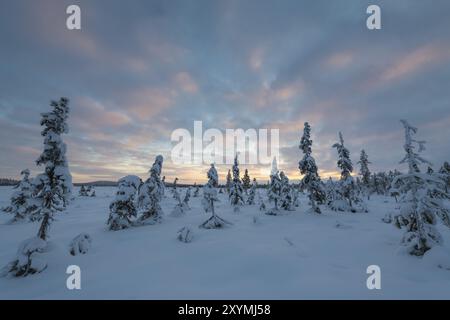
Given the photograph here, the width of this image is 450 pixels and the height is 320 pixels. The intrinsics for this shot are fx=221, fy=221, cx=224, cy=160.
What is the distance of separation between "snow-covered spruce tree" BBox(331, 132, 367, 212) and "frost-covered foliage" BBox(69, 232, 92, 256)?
3109 cm

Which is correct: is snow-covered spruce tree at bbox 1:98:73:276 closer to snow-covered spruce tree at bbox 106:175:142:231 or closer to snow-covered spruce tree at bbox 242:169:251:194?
snow-covered spruce tree at bbox 106:175:142:231

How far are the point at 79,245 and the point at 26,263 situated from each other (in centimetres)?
286

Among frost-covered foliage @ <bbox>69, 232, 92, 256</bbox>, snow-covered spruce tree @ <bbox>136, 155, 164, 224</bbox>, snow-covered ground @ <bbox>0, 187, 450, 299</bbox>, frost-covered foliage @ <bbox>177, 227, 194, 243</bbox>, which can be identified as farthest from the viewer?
snow-covered spruce tree @ <bbox>136, 155, 164, 224</bbox>

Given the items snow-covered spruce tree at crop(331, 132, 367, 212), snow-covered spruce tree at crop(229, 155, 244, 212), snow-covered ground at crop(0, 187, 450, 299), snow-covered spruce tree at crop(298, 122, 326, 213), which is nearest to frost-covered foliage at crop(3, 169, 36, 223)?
snow-covered ground at crop(0, 187, 450, 299)

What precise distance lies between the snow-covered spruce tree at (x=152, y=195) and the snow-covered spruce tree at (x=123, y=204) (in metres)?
1.43

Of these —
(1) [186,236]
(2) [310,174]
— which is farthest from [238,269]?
(2) [310,174]

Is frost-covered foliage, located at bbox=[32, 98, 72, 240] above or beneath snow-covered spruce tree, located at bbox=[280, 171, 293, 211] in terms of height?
above

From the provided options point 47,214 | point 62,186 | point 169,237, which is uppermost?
point 62,186

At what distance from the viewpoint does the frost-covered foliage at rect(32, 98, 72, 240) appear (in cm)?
1215

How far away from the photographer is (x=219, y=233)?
699 inches
